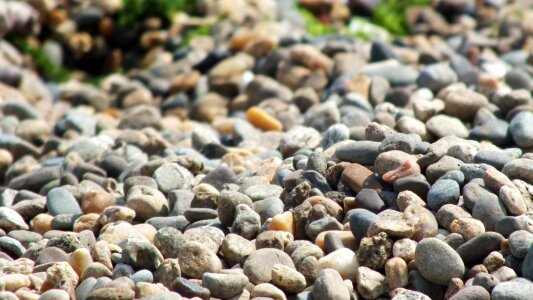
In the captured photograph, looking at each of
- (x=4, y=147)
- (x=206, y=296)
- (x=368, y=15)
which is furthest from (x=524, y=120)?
(x=368, y=15)

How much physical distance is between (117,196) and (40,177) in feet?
2.23

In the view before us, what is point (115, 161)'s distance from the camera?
4.76 metres

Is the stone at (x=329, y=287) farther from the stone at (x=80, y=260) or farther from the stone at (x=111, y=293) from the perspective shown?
the stone at (x=80, y=260)

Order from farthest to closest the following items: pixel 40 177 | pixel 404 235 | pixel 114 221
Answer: pixel 40 177 < pixel 114 221 < pixel 404 235

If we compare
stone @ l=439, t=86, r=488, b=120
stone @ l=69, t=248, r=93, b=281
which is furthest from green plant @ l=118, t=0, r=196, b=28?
stone @ l=69, t=248, r=93, b=281

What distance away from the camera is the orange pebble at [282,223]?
11.8 ft

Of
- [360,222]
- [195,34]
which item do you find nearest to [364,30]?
[195,34]

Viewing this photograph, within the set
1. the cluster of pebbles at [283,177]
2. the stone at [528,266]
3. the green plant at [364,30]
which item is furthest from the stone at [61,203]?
the green plant at [364,30]

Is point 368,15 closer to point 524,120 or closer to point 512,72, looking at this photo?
point 512,72

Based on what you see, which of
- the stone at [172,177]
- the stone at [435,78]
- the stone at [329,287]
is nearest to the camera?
the stone at [329,287]

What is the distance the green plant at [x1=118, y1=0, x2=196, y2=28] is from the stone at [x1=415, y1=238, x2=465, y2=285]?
19.8 feet

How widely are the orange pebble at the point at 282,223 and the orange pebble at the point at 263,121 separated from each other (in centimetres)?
201

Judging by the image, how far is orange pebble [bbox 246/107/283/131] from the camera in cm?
560

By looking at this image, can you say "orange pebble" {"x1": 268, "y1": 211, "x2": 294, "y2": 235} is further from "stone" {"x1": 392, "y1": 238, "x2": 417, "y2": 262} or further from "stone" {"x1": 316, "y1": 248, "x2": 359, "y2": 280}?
"stone" {"x1": 392, "y1": 238, "x2": 417, "y2": 262}
